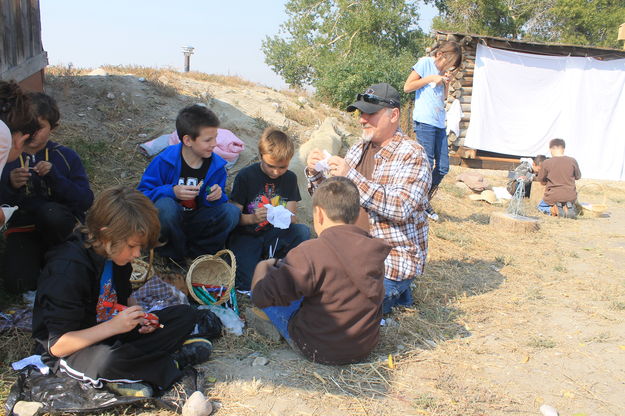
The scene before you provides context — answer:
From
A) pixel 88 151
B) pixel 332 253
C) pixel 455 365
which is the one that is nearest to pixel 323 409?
pixel 332 253

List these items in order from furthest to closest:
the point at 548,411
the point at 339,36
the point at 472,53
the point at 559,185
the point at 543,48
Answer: the point at 339,36
the point at 543,48
the point at 472,53
the point at 559,185
the point at 548,411

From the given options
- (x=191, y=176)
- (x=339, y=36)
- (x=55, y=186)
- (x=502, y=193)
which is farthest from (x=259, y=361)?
(x=339, y=36)

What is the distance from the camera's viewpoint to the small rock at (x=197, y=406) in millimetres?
2531

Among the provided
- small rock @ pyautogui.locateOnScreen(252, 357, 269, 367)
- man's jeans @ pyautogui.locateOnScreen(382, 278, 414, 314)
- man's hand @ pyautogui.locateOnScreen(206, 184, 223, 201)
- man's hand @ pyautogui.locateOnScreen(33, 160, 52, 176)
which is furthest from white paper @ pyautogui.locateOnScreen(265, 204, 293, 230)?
man's hand @ pyautogui.locateOnScreen(33, 160, 52, 176)

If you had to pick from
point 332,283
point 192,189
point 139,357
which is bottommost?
point 139,357

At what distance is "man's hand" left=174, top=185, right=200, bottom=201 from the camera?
12.5ft

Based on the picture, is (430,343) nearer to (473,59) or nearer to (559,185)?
(559,185)

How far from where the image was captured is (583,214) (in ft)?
30.0

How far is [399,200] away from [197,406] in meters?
1.88

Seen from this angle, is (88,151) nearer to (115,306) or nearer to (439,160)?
(115,306)

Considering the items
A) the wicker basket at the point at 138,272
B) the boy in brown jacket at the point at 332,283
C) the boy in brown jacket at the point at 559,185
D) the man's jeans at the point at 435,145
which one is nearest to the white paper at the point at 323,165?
the boy in brown jacket at the point at 332,283

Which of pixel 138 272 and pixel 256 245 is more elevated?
pixel 256 245

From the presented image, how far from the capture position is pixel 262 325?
3479mm

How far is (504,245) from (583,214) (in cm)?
355
